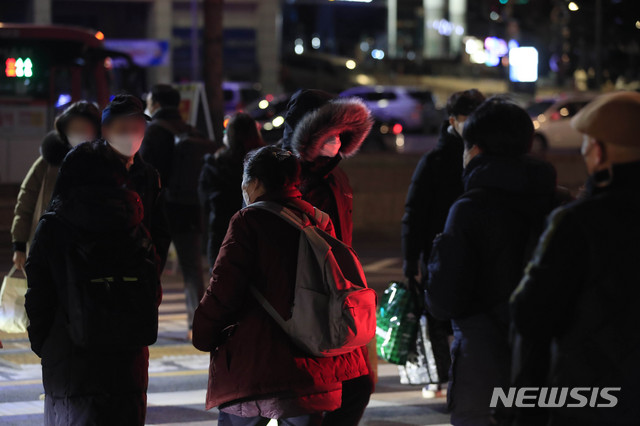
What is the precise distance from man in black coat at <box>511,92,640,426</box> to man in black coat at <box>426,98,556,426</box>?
86 centimetres

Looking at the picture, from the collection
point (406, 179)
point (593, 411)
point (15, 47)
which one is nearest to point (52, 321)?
point (593, 411)

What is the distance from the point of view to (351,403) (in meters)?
4.38

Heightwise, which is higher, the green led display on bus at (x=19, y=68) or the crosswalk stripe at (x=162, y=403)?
the green led display on bus at (x=19, y=68)

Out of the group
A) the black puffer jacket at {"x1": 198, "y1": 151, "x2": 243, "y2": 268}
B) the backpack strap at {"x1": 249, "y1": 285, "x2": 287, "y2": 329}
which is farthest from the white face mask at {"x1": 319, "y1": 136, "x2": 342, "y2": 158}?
the black puffer jacket at {"x1": 198, "y1": 151, "x2": 243, "y2": 268}

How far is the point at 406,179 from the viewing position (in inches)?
639

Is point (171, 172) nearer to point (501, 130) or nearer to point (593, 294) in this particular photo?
point (501, 130)

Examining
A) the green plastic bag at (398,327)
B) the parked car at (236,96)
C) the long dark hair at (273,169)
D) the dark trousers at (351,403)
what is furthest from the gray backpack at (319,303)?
the parked car at (236,96)

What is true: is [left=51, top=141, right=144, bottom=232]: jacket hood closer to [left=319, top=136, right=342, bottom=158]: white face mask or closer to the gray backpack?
the gray backpack

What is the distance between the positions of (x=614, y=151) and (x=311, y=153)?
2.04 m

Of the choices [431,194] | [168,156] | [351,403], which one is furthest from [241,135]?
[351,403]

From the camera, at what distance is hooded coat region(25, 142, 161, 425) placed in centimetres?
397

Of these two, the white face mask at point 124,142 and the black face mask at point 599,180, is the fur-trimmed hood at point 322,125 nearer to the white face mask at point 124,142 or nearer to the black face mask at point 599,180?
the white face mask at point 124,142

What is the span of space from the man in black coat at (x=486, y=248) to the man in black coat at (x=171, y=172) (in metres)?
4.41

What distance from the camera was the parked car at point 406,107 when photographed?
37469 mm
